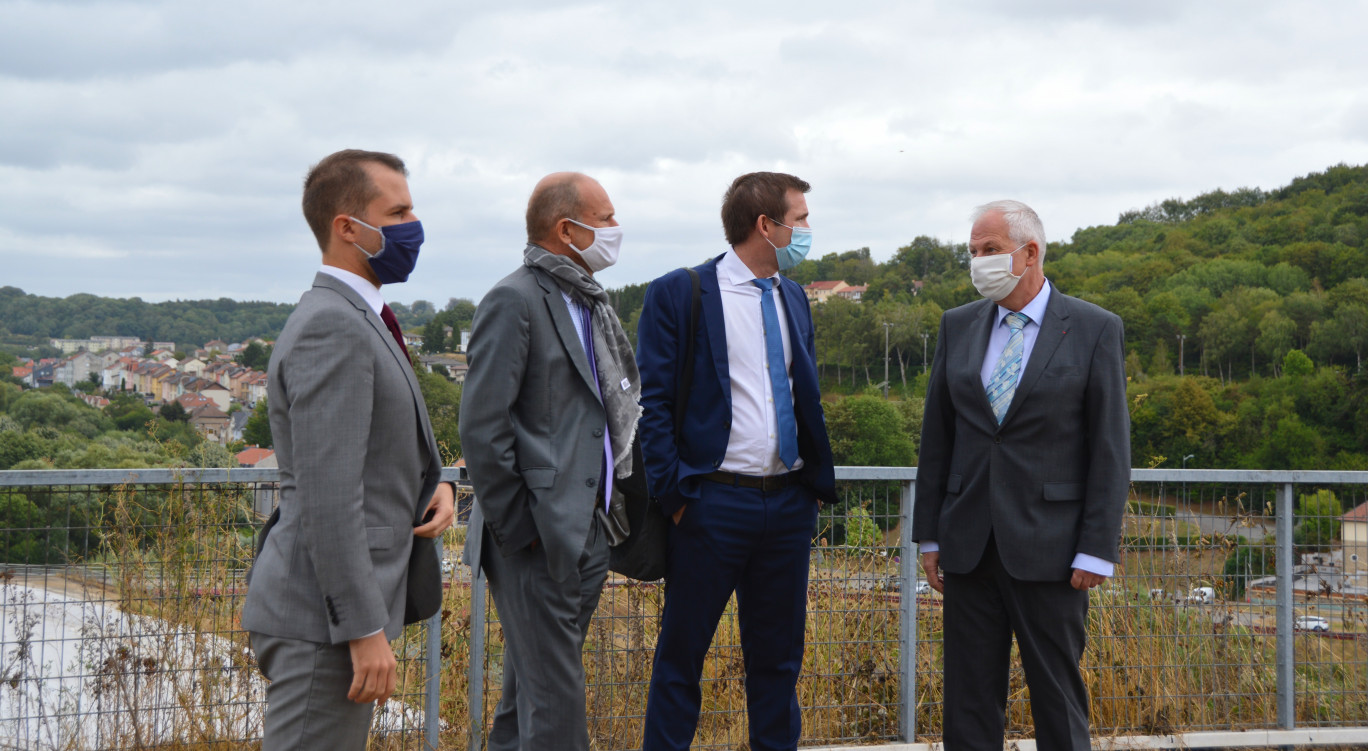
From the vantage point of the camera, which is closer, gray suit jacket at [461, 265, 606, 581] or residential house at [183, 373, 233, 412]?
gray suit jacket at [461, 265, 606, 581]

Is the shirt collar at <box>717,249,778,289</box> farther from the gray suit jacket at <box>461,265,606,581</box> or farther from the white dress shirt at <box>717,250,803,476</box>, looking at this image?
the gray suit jacket at <box>461,265,606,581</box>

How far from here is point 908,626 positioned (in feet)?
13.3

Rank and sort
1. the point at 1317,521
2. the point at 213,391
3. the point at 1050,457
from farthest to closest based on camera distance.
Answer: the point at 213,391 → the point at 1317,521 → the point at 1050,457

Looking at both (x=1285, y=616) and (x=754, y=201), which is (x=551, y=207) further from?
(x=1285, y=616)

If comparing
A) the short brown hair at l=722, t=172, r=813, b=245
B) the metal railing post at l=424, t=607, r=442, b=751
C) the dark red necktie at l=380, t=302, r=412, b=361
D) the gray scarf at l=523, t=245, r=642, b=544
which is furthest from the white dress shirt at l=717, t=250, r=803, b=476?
the metal railing post at l=424, t=607, r=442, b=751

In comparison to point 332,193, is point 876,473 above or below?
below

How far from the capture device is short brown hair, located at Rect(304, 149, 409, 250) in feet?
7.06

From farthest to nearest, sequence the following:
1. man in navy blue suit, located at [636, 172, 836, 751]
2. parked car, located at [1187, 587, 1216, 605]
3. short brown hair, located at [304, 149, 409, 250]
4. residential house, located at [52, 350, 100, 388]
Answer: residential house, located at [52, 350, 100, 388], parked car, located at [1187, 587, 1216, 605], man in navy blue suit, located at [636, 172, 836, 751], short brown hair, located at [304, 149, 409, 250]

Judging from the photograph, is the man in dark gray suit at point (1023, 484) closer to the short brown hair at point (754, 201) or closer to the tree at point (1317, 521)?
the short brown hair at point (754, 201)

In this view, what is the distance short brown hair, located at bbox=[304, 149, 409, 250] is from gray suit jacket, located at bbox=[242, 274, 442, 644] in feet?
0.49

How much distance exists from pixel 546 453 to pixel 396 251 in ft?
2.08

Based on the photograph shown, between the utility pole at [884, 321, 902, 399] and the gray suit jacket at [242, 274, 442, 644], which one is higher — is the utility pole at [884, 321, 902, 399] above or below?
above

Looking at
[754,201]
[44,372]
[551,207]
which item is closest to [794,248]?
[754,201]

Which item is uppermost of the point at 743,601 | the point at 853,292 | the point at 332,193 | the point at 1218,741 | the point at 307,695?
the point at 853,292
